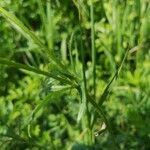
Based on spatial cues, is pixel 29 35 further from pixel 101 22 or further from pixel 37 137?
pixel 101 22

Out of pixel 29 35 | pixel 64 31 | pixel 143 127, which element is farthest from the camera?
pixel 64 31

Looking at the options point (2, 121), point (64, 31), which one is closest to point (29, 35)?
point (2, 121)

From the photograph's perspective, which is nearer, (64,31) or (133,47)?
(133,47)

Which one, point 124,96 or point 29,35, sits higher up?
point 29,35

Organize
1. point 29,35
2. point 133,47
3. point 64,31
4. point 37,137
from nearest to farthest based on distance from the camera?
point 29,35
point 37,137
point 133,47
point 64,31

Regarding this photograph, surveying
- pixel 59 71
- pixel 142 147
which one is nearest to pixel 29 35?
pixel 59 71

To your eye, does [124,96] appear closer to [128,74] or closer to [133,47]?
[128,74]

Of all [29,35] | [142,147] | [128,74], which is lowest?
[142,147]
